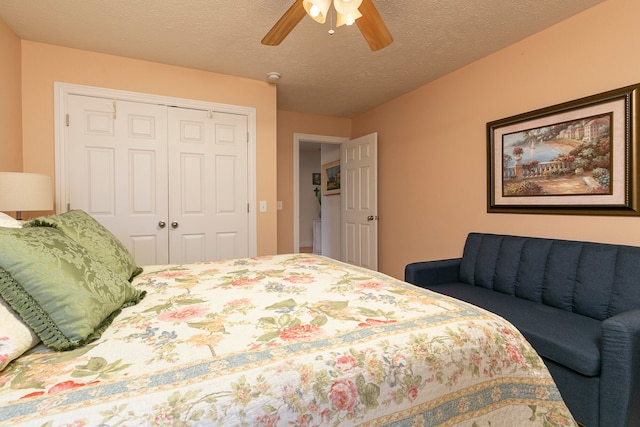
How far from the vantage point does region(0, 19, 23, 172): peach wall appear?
7.22 feet

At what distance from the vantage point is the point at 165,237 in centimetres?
298

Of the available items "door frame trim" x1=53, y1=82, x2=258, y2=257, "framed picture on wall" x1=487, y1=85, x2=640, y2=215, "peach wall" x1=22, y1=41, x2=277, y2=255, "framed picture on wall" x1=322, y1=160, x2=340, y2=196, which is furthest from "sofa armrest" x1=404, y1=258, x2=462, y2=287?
"framed picture on wall" x1=322, y1=160, x2=340, y2=196

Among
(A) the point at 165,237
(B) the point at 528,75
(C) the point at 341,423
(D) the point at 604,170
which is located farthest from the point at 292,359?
(B) the point at 528,75

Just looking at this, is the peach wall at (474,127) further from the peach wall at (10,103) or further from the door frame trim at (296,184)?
the peach wall at (10,103)

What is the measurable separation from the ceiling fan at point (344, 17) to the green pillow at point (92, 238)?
4.65 ft

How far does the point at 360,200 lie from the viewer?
4320mm

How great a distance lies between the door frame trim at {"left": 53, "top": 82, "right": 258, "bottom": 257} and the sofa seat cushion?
2311 millimetres

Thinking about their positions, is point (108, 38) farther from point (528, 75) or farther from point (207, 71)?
point (528, 75)

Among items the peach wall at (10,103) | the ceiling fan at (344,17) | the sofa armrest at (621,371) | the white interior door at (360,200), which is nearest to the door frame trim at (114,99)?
the peach wall at (10,103)

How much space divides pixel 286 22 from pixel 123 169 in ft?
6.61

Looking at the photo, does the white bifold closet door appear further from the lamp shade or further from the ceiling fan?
the ceiling fan

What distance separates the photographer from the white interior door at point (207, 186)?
3018 mm

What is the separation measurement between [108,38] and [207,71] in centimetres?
83

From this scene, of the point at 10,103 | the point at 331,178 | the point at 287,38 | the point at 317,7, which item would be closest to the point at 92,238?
the point at 317,7
